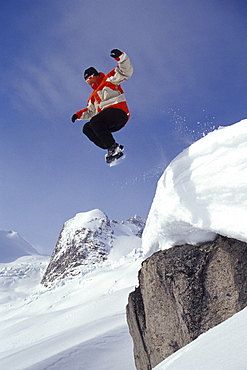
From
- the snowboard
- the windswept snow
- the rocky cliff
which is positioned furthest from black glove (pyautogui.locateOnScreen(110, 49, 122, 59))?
the rocky cliff

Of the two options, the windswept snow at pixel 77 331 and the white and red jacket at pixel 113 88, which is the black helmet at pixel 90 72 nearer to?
the white and red jacket at pixel 113 88

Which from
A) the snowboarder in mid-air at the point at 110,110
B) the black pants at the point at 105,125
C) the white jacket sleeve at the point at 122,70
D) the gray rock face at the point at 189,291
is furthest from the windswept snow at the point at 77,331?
the white jacket sleeve at the point at 122,70

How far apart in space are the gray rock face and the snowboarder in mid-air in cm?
197

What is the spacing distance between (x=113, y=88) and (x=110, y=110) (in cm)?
38

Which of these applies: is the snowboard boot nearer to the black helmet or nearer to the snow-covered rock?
the black helmet

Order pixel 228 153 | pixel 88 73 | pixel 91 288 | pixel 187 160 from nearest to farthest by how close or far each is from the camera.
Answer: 1. pixel 228 153
2. pixel 187 160
3. pixel 88 73
4. pixel 91 288

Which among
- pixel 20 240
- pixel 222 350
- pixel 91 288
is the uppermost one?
pixel 20 240

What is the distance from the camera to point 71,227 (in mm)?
32812

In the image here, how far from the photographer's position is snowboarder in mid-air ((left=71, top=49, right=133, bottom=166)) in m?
4.44

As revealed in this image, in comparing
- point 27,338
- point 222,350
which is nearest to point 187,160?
point 222,350

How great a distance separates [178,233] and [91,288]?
13.4 metres

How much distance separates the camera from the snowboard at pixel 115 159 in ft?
15.0

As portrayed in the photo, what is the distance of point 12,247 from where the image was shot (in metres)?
57.6

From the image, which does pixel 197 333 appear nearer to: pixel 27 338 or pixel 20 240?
pixel 27 338
